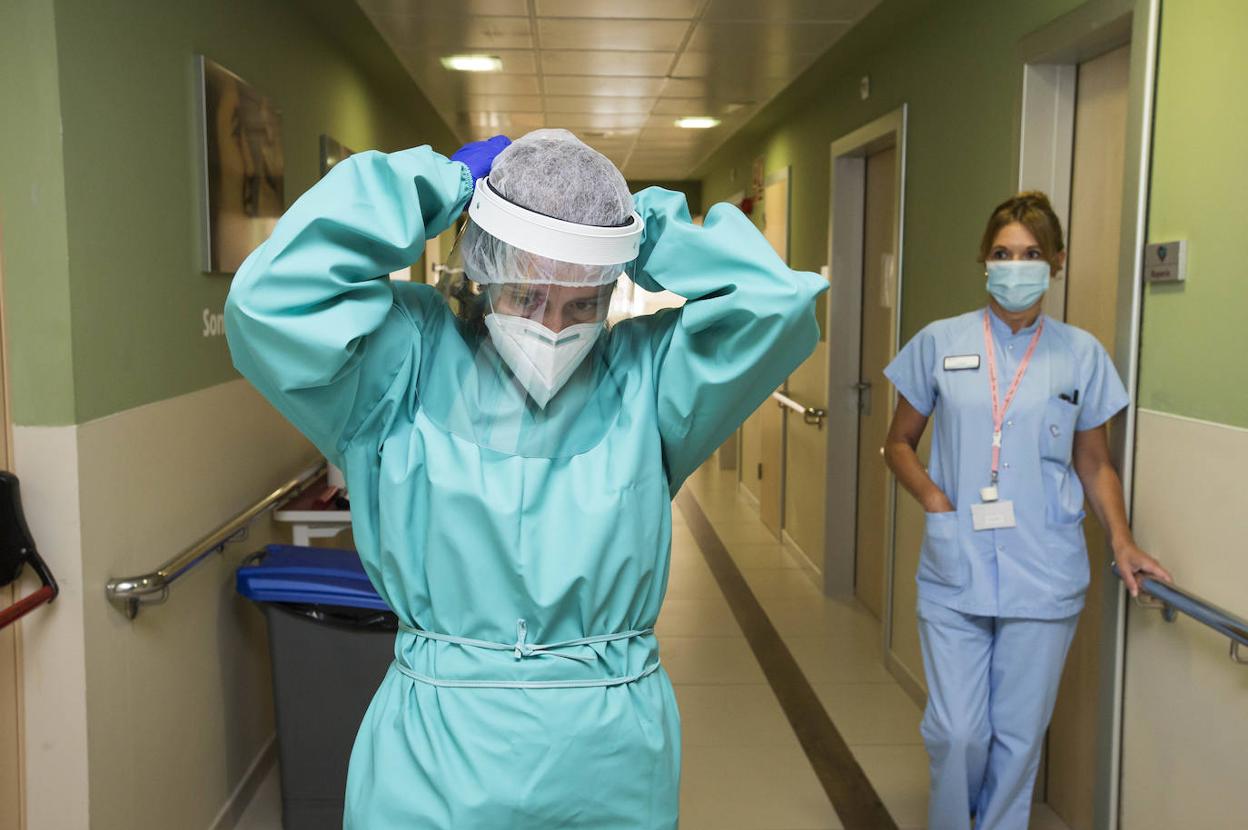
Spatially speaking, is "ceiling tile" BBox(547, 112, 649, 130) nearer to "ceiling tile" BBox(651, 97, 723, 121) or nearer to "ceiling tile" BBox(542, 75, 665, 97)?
"ceiling tile" BBox(651, 97, 723, 121)

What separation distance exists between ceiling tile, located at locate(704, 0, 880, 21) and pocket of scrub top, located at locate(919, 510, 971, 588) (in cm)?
203

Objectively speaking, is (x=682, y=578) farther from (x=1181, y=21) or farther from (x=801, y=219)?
(x=1181, y=21)

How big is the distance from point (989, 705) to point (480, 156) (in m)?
1.92

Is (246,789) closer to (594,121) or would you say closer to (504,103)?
(504,103)

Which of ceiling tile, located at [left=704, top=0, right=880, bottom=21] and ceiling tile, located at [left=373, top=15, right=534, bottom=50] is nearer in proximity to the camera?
ceiling tile, located at [left=704, top=0, right=880, bottom=21]

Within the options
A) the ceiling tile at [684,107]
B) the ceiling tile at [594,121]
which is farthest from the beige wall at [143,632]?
the ceiling tile at [594,121]

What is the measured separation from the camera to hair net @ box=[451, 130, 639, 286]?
129cm

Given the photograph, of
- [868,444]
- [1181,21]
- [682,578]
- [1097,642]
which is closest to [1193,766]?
[1097,642]

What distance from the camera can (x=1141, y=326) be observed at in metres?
2.54

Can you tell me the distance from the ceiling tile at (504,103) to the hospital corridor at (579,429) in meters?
1.13

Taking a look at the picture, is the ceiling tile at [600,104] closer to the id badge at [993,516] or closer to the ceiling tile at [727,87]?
the ceiling tile at [727,87]

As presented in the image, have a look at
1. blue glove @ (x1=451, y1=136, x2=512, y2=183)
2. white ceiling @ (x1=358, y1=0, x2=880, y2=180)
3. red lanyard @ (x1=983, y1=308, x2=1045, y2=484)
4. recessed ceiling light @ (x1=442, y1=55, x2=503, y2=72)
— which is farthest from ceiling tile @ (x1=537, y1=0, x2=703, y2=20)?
blue glove @ (x1=451, y1=136, x2=512, y2=183)

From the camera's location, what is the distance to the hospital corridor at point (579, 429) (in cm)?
134

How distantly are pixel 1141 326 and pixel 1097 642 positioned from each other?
0.95 m
